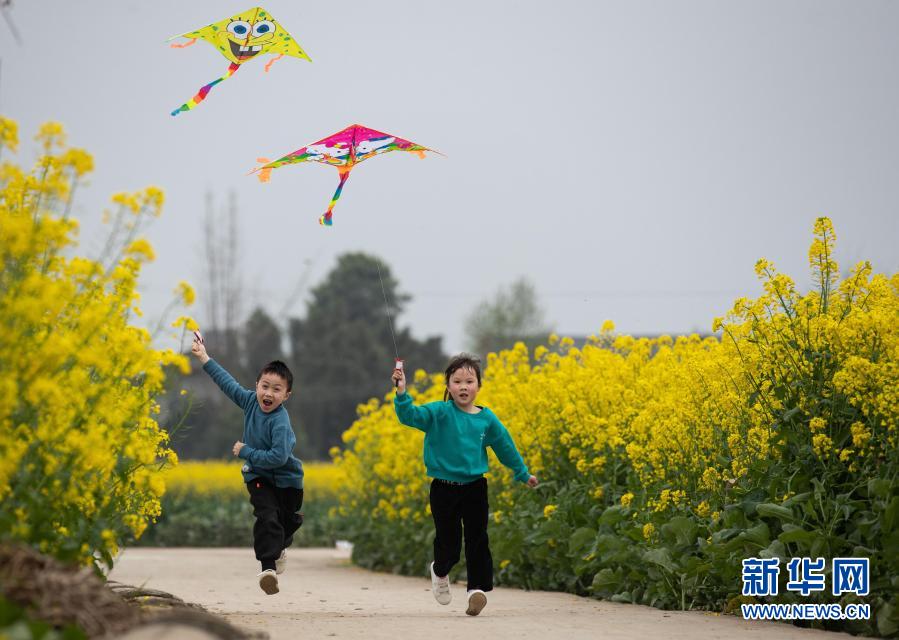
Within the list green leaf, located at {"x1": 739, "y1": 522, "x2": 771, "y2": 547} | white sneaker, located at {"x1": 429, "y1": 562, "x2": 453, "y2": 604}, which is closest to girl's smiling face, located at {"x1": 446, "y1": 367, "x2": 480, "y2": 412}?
white sneaker, located at {"x1": 429, "y1": 562, "x2": 453, "y2": 604}

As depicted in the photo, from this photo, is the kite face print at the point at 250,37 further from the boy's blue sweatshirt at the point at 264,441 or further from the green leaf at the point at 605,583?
the green leaf at the point at 605,583

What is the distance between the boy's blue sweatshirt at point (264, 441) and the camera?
25.3ft

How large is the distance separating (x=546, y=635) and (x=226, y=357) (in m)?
33.6

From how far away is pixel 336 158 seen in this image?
822cm

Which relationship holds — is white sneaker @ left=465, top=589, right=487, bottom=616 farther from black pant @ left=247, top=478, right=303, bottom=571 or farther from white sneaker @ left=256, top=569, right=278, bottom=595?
black pant @ left=247, top=478, right=303, bottom=571

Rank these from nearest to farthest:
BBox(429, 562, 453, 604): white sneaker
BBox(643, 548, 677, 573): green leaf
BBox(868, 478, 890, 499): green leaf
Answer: BBox(868, 478, 890, 499): green leaf < BBox(643, 548, 677, 573): green leaf < BBox(429, 562, 453, 604): white sneaker

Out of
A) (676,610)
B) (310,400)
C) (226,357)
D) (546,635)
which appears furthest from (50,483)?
Answer: (310,400)

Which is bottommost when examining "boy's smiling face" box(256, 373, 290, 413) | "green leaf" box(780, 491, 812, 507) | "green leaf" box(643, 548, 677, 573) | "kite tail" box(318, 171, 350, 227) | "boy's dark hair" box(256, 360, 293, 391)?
"green leaf" box(643, 548, 677, 573)

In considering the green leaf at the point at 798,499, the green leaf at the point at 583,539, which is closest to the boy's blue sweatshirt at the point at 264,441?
the green leaf at the point at 583,539

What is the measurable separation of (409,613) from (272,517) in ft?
3.78

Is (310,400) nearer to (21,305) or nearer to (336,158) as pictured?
(336,158)

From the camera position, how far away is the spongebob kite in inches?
298

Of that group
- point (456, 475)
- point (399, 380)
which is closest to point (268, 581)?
point (456, 475)

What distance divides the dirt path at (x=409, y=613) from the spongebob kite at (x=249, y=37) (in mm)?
3488
